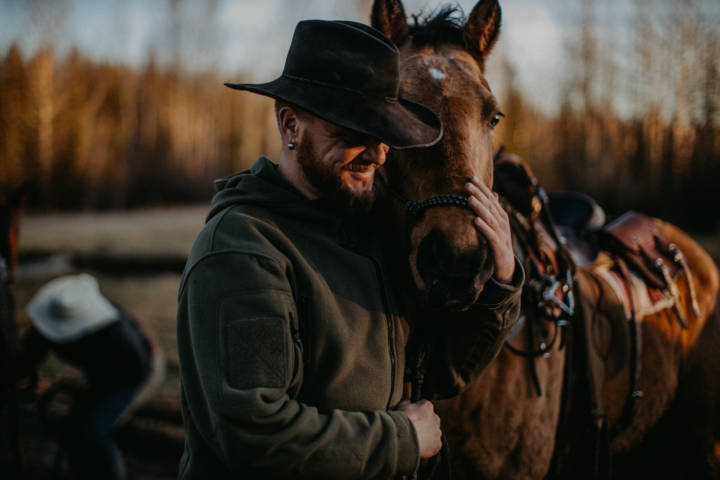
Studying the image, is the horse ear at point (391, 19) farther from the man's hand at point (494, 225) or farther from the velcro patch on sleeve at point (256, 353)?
the velcro patch on sleeve at point (256, 353)

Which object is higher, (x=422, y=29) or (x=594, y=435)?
(x=422, y=29)

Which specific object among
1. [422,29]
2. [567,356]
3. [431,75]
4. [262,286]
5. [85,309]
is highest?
[422,29]

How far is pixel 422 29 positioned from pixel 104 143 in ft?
61.9

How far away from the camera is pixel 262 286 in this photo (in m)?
1.14

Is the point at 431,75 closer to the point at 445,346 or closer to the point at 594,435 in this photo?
the point at 445,346

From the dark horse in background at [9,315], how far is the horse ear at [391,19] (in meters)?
3.06

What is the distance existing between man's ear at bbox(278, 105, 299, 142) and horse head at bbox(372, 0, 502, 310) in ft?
1.41

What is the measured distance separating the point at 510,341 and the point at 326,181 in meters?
1.19

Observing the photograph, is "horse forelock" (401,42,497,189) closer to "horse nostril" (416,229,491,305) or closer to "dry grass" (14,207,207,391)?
"horse nostril" (416,229,491,305)

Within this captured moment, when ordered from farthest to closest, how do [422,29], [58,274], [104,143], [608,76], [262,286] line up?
[104,143]
[608,76]
[58,274]
[422,29]
[262,286]

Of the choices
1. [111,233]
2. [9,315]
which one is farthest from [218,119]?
[9,315]

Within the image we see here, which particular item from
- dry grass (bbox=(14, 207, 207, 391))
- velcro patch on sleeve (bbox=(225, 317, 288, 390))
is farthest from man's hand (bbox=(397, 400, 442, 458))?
dry grass (bbox=(14, 207, 207, 391))

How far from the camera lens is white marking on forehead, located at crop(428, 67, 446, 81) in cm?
170

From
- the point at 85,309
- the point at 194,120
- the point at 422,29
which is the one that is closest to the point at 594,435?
the point at 422,29
